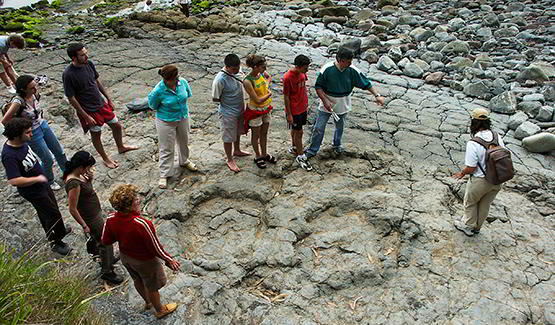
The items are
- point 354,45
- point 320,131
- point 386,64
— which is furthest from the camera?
point 354,45

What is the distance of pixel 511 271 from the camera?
13.5 ft

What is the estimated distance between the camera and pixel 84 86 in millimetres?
5105

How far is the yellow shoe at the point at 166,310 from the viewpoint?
141 inches

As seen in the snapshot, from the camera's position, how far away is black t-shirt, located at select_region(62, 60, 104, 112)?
4984 mm

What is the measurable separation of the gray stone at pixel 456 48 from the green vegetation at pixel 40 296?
31.4 ft

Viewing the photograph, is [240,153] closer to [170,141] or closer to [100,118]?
[170,141]

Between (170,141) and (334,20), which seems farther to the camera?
(334,20)

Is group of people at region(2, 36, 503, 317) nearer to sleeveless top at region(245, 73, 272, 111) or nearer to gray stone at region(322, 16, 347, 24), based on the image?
sleeveless top at region(245, 73, 272, 111)

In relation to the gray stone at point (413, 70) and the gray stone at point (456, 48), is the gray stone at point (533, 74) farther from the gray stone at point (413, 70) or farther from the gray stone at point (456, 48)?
→ the gray stone at point (413, 70)

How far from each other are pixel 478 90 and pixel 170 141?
6132mm

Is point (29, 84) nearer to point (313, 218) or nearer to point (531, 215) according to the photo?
point (313, 218)

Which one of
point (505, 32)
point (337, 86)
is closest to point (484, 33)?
point (505, 32)

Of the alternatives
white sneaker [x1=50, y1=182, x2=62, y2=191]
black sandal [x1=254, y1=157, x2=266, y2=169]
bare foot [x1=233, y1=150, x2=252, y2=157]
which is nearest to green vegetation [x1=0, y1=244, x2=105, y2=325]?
white sneaker [x1=50, y1=182, x2=62, y2=191]

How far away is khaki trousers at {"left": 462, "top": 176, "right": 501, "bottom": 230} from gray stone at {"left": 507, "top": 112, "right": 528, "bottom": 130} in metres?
3.41
